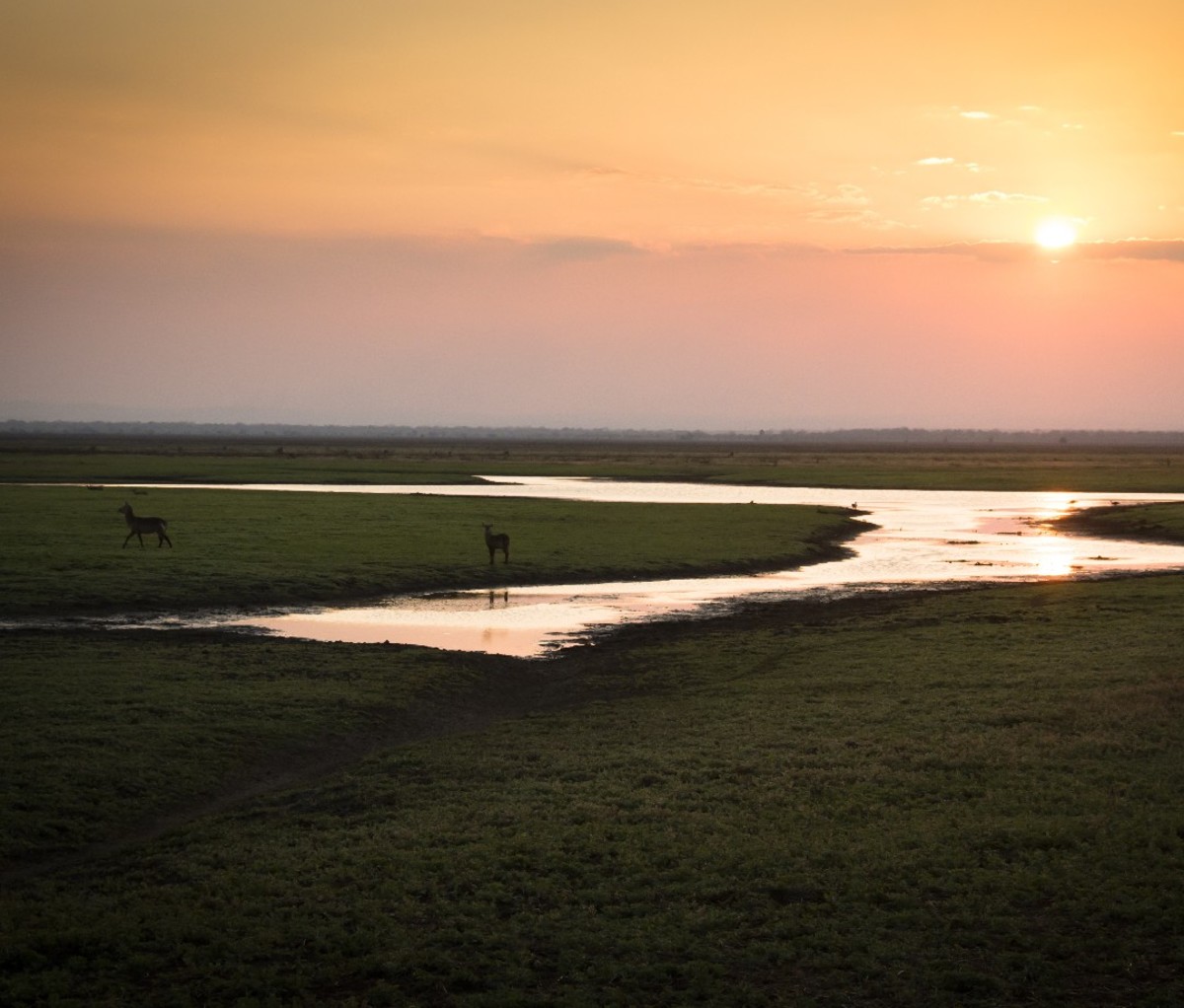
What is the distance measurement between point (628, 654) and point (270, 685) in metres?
8.39

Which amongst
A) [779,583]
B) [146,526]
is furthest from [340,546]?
[779,583]

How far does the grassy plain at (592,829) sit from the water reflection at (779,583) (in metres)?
5.48

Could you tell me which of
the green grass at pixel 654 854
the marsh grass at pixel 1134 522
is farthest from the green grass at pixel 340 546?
the marsh grass at pixel 1134 522

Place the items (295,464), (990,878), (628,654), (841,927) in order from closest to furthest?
(841,927) < (990,878) < (628,654) < (295,464)

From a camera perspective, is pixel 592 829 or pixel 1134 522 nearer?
pixel 592 829

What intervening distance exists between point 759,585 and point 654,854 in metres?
28.3

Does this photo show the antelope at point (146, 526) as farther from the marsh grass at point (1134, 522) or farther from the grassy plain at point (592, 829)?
the marsh grass at point (1134, 522)

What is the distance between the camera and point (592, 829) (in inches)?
534

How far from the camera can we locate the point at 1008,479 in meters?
119

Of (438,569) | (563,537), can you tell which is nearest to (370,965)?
(438,569)

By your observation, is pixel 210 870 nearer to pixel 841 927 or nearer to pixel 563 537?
pixel 841 927

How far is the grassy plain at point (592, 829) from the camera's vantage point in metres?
10.2

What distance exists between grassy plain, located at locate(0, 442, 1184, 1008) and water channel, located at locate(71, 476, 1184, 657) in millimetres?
5565

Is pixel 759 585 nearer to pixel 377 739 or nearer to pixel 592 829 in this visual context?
pixel 377 739
